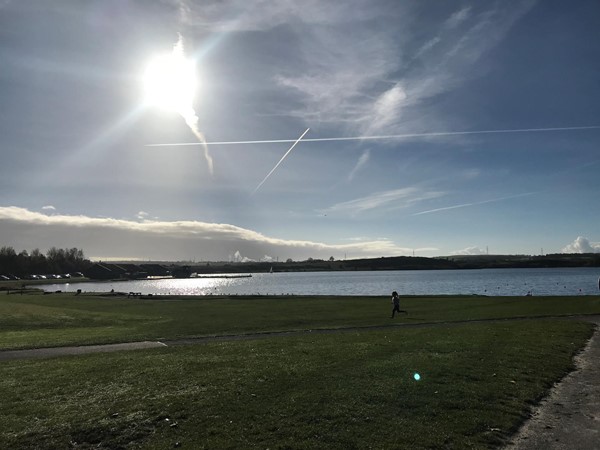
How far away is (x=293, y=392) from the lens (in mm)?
11883

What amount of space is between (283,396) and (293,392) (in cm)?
41

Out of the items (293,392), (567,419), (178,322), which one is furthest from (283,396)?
(178,322)

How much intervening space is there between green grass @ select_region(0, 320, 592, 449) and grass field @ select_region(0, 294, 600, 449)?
0.13 feet

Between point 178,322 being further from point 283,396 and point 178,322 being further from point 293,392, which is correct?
point 283,396

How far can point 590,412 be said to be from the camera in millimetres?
10789

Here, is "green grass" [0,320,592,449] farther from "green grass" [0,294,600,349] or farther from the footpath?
"green grass" [0,294,600,349]

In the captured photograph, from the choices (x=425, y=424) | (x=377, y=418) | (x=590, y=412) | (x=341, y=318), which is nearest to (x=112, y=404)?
(x=377, y=418)

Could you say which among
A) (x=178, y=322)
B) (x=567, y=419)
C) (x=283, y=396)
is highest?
(x=283, y=396)

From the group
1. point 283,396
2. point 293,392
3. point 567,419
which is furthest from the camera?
point 293,392

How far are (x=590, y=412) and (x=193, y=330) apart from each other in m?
22.9

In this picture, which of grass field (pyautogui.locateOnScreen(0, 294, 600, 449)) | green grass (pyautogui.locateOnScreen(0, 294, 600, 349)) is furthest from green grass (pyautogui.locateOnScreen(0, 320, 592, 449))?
green grass (pyautogui.locateOnScreen(0, 294, 600, 349))

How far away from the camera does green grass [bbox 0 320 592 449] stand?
9109 millimetres

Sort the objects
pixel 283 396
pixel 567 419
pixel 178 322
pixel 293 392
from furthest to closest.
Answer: pixel 178 322
pixel 293 392
pixel 283 396
pixel 567 419

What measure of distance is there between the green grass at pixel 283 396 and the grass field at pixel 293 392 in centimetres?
4
